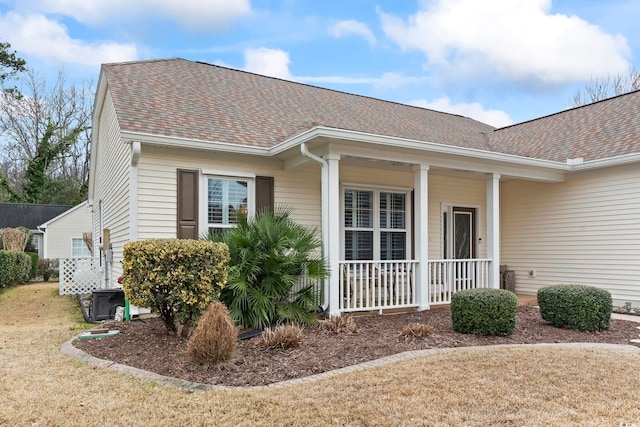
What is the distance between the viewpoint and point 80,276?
487 inches

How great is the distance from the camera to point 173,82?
32.7 ft

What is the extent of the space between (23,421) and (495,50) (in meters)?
20.5

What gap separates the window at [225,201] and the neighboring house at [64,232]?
16850 millimetres

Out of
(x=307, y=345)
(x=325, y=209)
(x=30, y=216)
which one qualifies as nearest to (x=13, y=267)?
(x=30, y=216)

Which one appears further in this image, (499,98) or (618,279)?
(499,98)

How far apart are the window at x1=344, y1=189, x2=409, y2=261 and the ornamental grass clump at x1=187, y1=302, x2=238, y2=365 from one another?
4.73 meters

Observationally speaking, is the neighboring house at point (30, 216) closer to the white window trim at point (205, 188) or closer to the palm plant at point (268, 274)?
the white window trim at point (205, 188)

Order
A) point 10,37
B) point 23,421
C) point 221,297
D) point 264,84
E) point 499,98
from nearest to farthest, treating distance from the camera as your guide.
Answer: point 23,421, point 221,297, point 264,84, point 10,37, point 499,98

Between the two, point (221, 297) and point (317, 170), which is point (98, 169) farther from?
point (221, 297)

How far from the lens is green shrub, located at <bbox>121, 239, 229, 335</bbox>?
18.9ft

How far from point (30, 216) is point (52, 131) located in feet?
18.2

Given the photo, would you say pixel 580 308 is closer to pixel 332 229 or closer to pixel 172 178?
pixel 332 229

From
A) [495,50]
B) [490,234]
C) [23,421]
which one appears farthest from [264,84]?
[495,50]

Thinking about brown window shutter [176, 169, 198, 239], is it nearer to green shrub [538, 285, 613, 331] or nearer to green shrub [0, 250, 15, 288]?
green shrub [538, 285, 613, 331]
